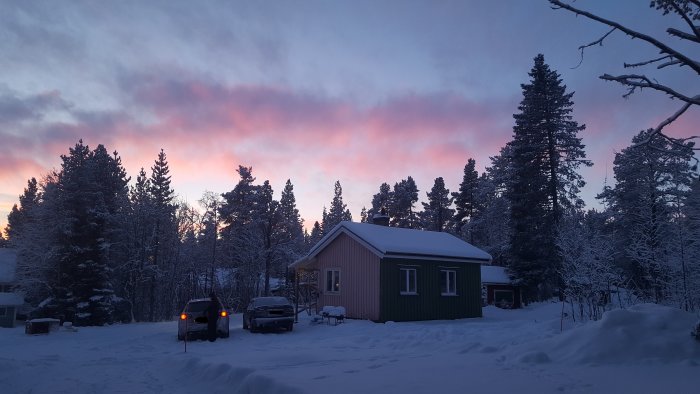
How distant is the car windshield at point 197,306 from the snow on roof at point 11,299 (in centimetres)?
2151

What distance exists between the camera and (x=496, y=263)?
57562mm

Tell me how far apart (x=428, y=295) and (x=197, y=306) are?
39.4ft

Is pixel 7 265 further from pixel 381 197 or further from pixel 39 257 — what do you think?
pixel 381 197

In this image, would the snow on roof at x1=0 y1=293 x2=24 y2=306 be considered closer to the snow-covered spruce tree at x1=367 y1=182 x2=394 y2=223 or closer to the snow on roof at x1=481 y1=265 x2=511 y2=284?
the snow on roof at x1=481 y1=265 x2=511 y2=284

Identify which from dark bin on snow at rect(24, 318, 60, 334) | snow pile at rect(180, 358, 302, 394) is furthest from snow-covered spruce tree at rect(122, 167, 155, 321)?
snow pile at rect(180, 358, 302, 394)

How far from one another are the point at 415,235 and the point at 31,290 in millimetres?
24735

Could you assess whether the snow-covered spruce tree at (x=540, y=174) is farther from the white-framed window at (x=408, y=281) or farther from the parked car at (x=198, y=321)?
the parked car at (x=198, y=321)

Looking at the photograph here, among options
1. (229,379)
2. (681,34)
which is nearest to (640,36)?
(681,34)

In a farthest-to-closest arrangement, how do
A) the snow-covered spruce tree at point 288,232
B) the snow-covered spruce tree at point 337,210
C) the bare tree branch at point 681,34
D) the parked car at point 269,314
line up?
the snow-covered spruce tree at point 337,210, the snow-covered spruce tree at point 288,232, the parked car at point 269,314, the bare tree branch at point 681,34

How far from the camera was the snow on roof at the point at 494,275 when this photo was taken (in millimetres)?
41344

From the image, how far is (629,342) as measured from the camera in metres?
9.52

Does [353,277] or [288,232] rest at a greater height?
[288,232]

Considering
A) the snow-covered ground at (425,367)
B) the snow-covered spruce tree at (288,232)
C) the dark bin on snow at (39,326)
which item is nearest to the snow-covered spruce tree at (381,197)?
the snow-covered spruce tree at (288,232)

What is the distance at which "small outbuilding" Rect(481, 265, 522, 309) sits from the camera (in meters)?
41.3
